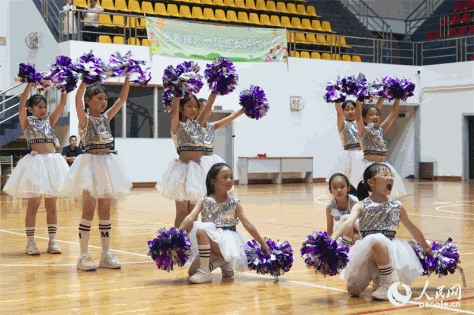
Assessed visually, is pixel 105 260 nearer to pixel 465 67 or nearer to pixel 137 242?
pixel 137 242

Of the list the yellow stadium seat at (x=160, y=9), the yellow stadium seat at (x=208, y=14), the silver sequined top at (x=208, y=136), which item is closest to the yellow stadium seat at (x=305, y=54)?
the yellow stadium seat at (x=208, y=14)

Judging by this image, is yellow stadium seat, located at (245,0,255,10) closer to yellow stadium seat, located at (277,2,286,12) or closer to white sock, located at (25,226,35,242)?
yellow stadium seat, located at (277,2,286,12)

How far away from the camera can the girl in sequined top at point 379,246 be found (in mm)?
3363

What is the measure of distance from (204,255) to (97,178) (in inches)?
44.7

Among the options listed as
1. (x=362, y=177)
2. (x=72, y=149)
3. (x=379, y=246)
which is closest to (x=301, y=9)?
(x=72, y=149)

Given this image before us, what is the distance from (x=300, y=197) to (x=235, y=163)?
5.02m

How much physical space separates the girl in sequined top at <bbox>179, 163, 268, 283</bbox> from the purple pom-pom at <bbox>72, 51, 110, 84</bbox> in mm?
1102

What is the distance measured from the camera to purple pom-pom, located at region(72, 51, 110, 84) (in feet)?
14.4

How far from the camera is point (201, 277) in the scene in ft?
12.6

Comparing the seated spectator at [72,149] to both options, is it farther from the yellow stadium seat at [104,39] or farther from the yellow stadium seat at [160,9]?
the yellow stadium seat at [160,9]

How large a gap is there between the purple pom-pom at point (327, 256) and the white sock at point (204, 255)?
76cm

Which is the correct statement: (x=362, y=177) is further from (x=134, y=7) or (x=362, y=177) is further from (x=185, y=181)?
(x=134, y=7)

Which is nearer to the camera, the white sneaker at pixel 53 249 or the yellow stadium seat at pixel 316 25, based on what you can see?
the white sneaker at pixel 53 249

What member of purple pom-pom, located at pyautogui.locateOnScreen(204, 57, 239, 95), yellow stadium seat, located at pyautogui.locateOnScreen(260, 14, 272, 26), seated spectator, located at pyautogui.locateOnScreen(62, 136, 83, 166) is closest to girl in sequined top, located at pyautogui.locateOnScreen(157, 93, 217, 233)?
purple pom-pom, located at pyautogui.locateOnScreen(204, 57, 239, 95)
